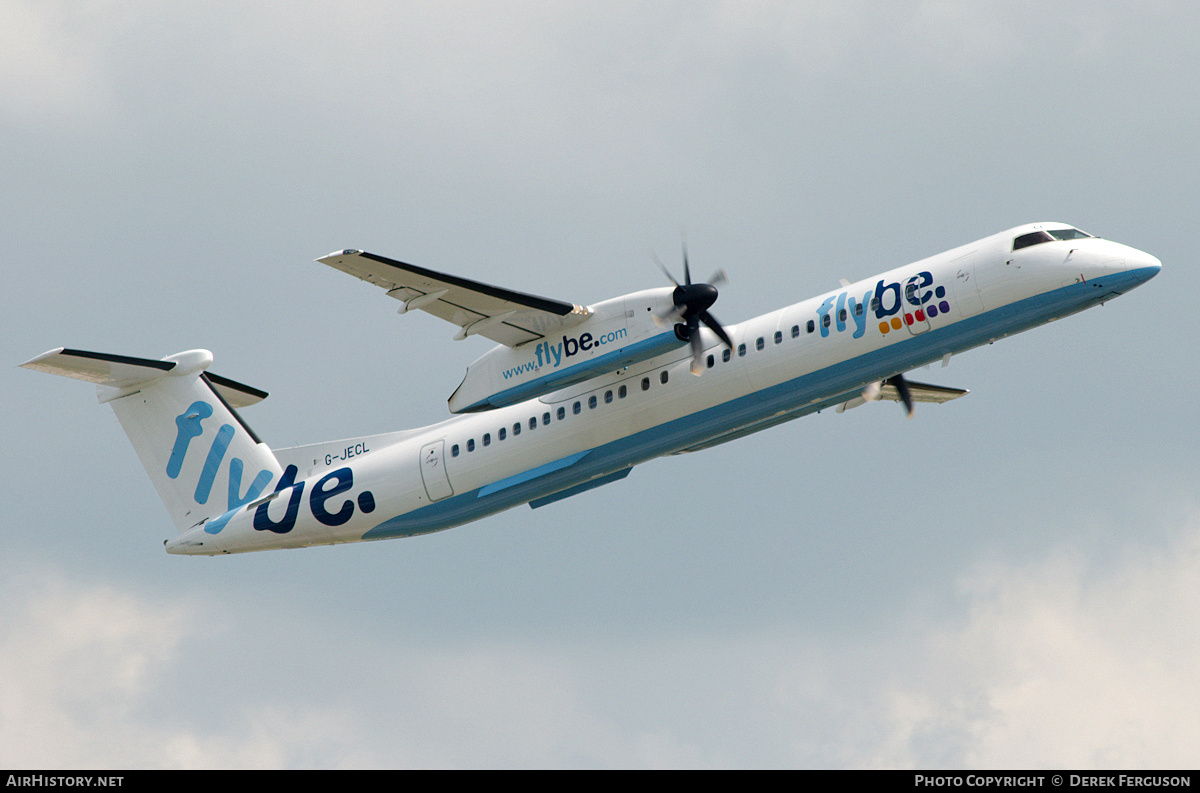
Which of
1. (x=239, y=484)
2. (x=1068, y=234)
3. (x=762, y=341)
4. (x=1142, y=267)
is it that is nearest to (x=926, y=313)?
(x=1068, y=234)

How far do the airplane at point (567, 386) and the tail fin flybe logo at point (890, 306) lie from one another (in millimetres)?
30

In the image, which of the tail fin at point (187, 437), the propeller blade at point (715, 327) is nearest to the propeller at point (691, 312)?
the propeller blade at point (715, 327)

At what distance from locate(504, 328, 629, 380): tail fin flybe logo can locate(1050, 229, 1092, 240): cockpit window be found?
8.47 metres

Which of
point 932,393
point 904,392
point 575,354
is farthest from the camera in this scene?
point 932,393

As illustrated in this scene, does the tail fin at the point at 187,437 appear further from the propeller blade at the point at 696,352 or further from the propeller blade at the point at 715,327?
the propeller blade at the point at 715,327

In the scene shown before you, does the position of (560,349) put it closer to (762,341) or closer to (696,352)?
(696,352)

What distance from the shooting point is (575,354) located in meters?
25.5

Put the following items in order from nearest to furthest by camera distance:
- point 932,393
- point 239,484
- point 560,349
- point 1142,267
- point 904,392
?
point 1142,267, point 560,349, point 904,392, point 239,484, point 932,393

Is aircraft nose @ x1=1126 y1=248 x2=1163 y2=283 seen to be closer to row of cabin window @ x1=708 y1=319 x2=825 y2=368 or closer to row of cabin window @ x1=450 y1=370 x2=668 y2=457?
row of cabin window @ x1=708 y1=319 x2=825 y2=368

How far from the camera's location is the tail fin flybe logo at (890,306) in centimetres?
2416

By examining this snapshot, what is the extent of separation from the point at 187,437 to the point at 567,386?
Answer: 1025cm

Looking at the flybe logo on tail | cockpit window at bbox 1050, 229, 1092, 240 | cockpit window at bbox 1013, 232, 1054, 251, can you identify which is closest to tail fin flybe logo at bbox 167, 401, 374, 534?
the flybe logo on tail
